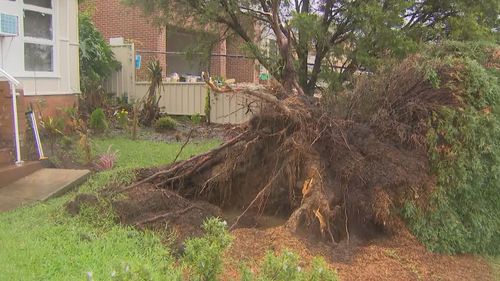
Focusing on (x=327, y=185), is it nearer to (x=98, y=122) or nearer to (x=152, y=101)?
(x=98, y=122)

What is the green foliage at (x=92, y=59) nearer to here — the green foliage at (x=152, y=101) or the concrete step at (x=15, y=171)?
the green foliage at (x=152, y=101)

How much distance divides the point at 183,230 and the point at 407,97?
2.71 meters

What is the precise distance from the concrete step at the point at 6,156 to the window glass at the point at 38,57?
337 cm

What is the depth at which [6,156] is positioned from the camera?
24.9ft

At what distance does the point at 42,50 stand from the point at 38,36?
293 mm

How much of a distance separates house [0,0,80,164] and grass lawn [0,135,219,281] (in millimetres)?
4008

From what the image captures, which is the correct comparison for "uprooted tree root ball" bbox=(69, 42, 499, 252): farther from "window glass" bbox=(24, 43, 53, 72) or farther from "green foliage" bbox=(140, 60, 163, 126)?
"green foliage" bbox=(140, 60, 163, 126)

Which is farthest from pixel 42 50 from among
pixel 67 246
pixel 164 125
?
pixel 67 246

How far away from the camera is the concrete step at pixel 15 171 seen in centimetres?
721

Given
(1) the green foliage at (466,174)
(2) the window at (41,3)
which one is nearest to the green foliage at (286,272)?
(1) the green foliage at (466,174)

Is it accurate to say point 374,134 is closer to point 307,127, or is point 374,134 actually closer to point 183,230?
point 307,127

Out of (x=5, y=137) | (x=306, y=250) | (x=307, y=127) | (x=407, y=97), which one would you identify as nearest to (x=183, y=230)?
(x=306, y=250)

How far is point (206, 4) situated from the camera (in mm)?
11016

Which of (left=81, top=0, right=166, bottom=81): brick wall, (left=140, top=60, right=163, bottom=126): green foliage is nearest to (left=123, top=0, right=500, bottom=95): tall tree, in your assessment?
(left=140, top=60, right=163, bottom=126): green foliage
